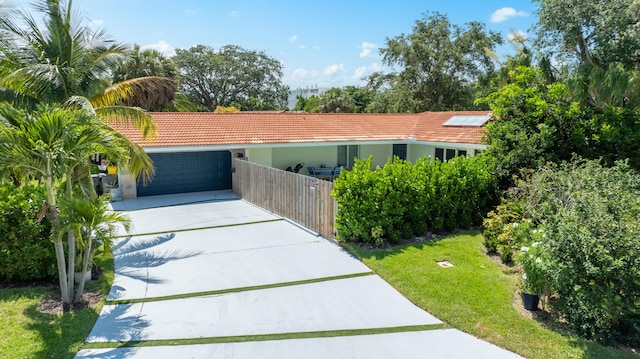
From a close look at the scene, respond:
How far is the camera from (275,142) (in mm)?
17672

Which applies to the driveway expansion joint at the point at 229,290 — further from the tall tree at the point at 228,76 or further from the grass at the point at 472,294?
the tall tree at the point at 228,76

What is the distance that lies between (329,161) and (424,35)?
1971 cm

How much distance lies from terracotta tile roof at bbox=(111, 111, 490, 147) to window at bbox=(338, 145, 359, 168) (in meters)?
0.96

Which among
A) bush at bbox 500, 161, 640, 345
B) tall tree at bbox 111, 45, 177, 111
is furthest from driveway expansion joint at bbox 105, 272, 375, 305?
tall tree at bbox 111, 45, 177, 111

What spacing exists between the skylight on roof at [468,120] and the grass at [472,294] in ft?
33.4

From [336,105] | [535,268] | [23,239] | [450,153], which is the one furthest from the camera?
[336,105]

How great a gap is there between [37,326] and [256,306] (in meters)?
3.43

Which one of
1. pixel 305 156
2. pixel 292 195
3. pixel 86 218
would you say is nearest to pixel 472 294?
pixel 292 195

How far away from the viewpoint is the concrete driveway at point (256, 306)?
5574 millimetres

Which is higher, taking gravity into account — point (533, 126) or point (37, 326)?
point (533, 126)

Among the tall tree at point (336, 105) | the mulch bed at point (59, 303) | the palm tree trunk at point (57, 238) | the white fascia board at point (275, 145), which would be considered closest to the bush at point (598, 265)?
the mulch bed at point (59, 303)

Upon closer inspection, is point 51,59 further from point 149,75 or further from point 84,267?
point 149,75

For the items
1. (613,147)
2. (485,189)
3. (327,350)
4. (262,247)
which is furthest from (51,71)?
(613,147)

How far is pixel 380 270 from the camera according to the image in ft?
27.6
